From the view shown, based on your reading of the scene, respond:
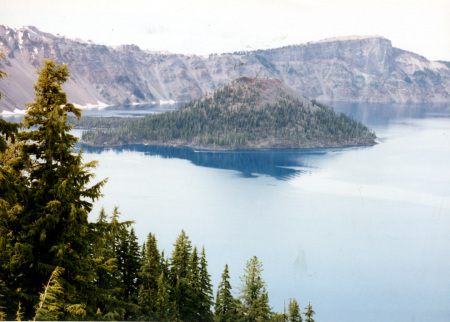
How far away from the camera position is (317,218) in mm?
53906

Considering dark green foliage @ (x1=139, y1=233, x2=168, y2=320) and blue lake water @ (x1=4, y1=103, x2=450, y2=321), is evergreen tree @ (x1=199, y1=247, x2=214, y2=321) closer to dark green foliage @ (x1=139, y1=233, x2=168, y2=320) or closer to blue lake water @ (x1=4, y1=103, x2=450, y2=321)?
dark green foliage @ (x1=139, y1=233, x2=168, y2=320)

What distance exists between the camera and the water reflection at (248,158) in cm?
8457

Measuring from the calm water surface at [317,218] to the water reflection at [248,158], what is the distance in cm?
49

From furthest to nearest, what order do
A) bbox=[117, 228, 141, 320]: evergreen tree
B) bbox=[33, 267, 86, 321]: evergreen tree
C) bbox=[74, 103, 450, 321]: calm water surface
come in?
bbox=[74, 103, 450, 321]: calm water surface, bbox=[117, 228, 141, 320]: evergreen tree, bbox=[33, 267, 86, 321]: evergreen tree

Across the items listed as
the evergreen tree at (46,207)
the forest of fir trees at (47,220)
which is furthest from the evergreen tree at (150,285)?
the evergreen tree at (46,207)

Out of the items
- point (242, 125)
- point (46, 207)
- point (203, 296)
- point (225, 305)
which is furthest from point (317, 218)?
point (242, 125)

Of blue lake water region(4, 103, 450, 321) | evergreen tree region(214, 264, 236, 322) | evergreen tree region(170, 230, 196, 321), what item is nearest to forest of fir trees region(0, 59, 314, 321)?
evergreen tree region(170, 230, 196, 321)

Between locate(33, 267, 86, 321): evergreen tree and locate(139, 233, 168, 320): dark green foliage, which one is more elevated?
locate(33, 267, 86, 321): evergreen tree

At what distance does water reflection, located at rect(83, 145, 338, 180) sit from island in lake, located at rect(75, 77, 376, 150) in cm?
637

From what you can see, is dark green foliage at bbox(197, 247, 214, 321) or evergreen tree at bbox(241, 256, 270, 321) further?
dark green foliage at bbox(197, 247, 214, 321)

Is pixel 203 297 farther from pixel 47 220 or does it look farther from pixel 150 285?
pixel 47 220

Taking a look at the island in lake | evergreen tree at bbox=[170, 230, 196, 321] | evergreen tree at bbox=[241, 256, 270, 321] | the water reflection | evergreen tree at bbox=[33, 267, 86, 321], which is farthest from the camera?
the island in lake

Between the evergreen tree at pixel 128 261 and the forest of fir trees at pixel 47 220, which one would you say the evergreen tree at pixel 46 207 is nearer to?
the forest of fir trees at pixel 47 220

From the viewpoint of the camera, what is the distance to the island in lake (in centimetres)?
11925
